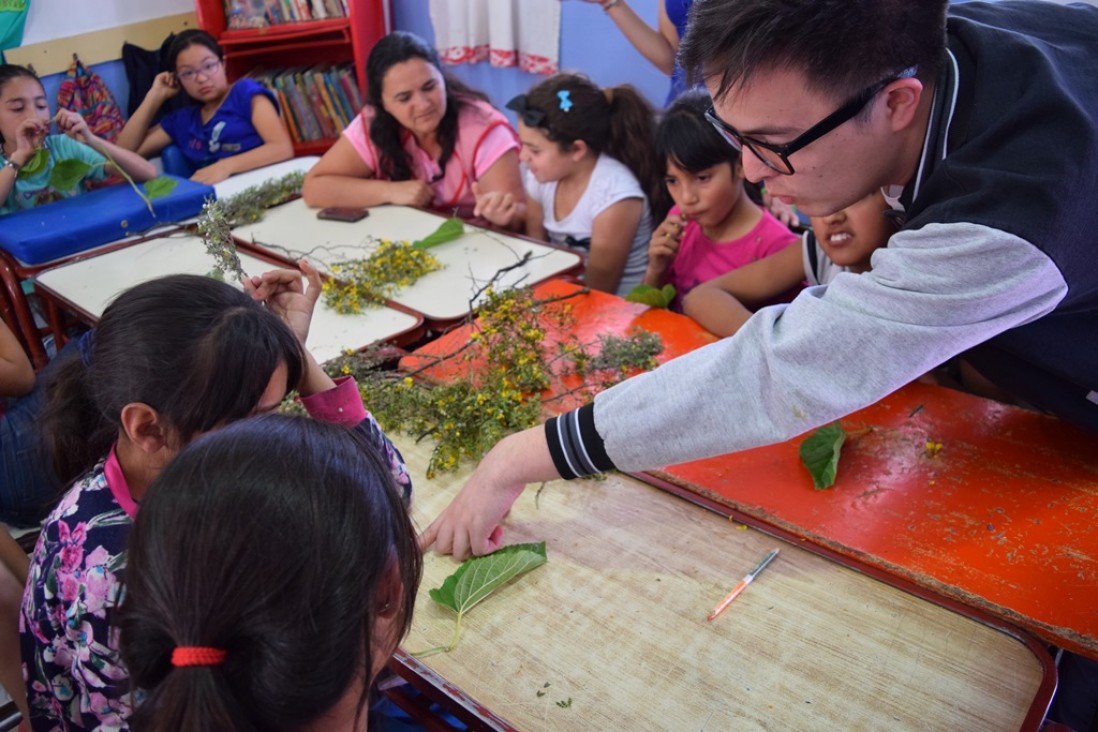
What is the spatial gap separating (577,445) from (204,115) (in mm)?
4810

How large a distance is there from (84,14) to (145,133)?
1.26m

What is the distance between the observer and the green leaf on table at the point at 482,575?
4.88 ft

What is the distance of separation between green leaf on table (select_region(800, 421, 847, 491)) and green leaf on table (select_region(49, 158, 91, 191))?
3.41 m

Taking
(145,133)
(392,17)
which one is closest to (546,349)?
(145,133)

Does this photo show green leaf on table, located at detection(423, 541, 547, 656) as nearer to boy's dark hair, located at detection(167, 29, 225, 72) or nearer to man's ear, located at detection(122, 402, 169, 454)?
man's ear, located at detection(122, 402, 169, 454)

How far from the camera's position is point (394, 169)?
394 centimetres

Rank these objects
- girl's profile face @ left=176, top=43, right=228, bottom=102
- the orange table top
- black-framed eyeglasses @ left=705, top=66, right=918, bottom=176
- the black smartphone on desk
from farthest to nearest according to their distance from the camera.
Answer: girl's profile face @ left=176, top=43, right=228, bottom=102
the black smartphone on desk
the orange table top
black-framed eyeglasses @ left=705, top=66, right=918, bottom=176

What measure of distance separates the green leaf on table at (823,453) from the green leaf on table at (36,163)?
358 centimetres

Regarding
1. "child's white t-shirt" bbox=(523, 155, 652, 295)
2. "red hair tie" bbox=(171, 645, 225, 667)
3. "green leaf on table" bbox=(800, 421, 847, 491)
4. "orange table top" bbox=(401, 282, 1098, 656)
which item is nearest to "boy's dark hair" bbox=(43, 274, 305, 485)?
"red hair tie" bbox=(171, 645, 225, 667)

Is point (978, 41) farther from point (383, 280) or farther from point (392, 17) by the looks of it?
point (392, 17)

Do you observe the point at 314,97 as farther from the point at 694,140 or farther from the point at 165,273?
the point at 694,140

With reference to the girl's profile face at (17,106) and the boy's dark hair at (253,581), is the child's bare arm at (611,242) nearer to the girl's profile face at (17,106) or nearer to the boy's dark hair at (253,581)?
the boy's dark hair at (253,581)

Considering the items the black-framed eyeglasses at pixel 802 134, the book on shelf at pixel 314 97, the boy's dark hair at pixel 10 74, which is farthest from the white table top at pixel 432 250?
the book on shelf at pixel 314 97

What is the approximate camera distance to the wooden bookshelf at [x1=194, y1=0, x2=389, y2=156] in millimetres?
5797
